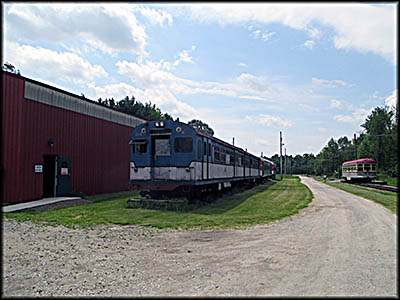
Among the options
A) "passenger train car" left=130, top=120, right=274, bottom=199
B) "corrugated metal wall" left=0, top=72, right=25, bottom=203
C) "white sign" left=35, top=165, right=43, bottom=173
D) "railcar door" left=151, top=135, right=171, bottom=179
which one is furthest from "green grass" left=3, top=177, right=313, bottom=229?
"white sign" left=35, top=165, right=43, bottom=173

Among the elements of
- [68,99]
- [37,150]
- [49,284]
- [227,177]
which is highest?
[68,99]

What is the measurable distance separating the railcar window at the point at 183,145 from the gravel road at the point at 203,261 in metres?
4.87

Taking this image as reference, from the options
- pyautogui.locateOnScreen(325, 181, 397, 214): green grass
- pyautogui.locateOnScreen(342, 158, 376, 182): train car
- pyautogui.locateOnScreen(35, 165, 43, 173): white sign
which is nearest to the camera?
pyautogui.locateOnScreen(325, 181, 397, 214): green grass

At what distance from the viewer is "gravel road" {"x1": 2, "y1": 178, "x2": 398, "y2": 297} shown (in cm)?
450

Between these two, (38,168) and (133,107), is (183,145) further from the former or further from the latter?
(133,107)

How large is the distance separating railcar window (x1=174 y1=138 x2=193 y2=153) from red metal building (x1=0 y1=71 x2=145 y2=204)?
6.67 meters

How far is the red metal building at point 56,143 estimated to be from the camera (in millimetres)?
14338

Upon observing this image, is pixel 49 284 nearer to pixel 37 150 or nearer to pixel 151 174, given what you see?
pixel 151 174

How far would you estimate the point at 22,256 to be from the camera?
6.46m

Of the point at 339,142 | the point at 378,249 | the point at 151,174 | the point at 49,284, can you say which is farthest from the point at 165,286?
the point at 339,142

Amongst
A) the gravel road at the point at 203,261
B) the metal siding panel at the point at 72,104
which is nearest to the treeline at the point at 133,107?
the metal siding panel at the point at 72,104

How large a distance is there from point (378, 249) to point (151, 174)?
366 inches

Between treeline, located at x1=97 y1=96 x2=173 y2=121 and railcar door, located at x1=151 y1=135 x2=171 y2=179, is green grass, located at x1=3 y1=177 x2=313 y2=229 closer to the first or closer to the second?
railcar door, located at x1=151 y1=135 x2=171 y2=179

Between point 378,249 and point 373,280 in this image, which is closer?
point 373,280
